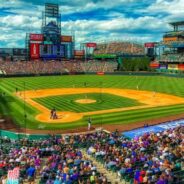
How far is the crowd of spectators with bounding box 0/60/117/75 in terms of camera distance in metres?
105

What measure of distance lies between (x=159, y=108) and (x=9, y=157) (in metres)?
28.0

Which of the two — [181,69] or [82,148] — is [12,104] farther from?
[181,69]

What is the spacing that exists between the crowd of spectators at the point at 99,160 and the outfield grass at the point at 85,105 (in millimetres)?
17346

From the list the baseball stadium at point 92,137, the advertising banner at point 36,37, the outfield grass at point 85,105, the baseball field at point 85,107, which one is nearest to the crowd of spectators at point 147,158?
the baseball stadium at point 92,137

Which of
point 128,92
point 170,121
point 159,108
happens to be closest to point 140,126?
point 170,121

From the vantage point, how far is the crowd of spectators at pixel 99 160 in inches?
659

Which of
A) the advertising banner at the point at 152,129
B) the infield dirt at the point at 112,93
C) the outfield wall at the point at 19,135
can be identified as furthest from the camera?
the infield dirt at the point at 112,93

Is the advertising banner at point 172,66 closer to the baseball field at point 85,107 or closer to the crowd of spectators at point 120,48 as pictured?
the crowd of spectators at point 120,48

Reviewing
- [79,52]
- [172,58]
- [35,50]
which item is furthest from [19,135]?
[79,52]

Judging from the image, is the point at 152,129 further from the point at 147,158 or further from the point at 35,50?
the point at 35,50

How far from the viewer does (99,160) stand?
21.3m

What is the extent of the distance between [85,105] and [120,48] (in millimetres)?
111107

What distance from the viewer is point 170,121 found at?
118 feet

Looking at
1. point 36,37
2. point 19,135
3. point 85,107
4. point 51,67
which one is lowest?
point 19,135
